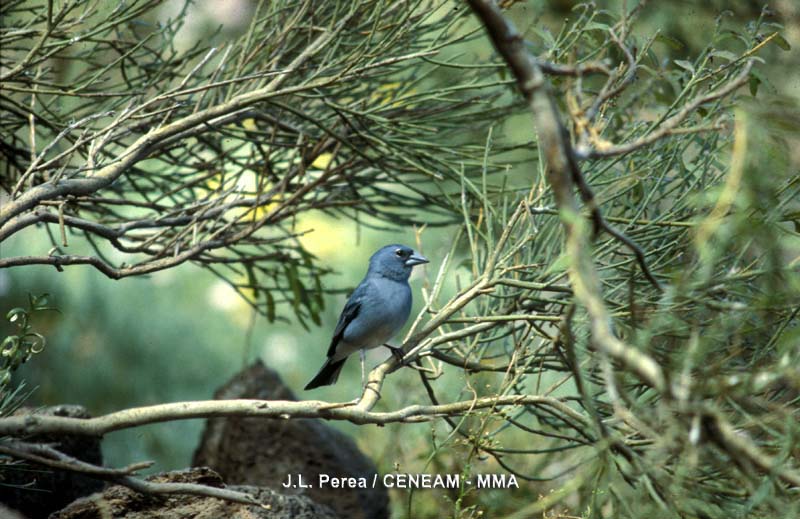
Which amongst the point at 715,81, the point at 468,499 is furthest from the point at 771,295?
the point at 468,499

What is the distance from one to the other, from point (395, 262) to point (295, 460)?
975 millimetres

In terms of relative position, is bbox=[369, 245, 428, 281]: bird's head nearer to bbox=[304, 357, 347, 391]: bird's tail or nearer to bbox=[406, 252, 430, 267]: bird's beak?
bbox=[406, 252, 430, 267]: bird's beak

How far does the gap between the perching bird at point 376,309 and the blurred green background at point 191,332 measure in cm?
145

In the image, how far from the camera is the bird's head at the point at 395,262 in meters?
3.81

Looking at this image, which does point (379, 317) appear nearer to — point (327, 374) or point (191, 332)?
point (327, 374)

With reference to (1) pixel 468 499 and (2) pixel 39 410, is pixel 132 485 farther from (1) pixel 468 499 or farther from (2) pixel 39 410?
(1) pixel 468 499

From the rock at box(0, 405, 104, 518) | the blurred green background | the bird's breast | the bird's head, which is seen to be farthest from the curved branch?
the blurred green background

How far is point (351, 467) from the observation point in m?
4.04

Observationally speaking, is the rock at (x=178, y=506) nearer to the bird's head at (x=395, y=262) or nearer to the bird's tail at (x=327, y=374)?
the bird's tail at (x=327, y=374)

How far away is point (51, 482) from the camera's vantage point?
3182 mm

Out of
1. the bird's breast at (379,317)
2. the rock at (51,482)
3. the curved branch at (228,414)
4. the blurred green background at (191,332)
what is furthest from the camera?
the blurred green background at (191,332)

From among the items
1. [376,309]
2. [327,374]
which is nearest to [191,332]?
[327,374]

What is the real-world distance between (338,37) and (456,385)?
136 inches

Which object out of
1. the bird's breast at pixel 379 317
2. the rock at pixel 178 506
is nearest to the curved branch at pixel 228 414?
the rock at pixel 178 506
